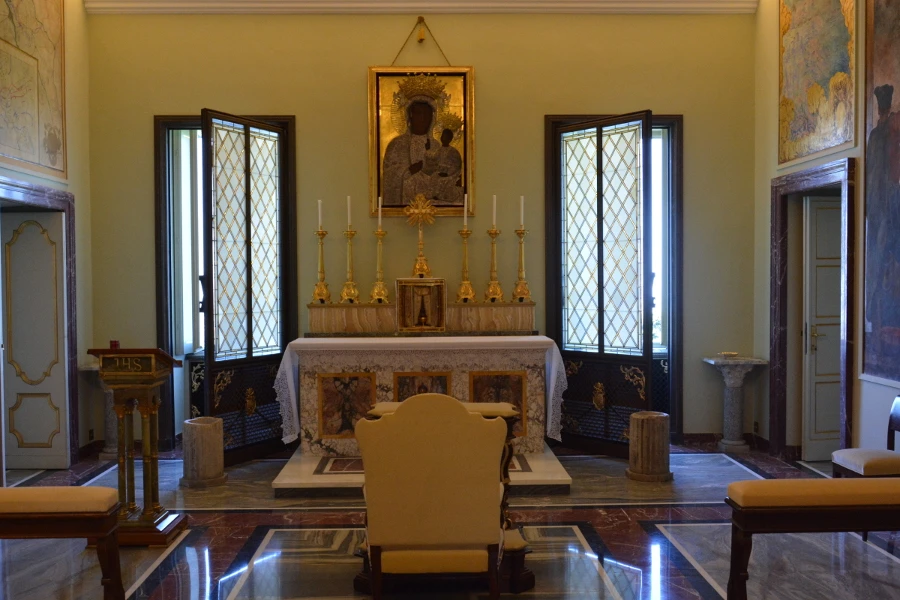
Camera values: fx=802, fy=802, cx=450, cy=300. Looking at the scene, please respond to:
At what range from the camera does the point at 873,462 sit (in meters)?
4.84

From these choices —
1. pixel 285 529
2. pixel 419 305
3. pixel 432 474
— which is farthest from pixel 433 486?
pixel 419 305

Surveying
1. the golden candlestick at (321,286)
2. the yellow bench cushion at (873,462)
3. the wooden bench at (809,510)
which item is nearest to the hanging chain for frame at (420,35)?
the golden candlestick at (321,286)

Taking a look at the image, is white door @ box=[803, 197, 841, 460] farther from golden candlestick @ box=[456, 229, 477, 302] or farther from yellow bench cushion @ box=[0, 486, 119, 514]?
yellow bench cushion @ box=[0, 486, 119, 514]

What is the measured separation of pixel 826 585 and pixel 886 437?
195 cm

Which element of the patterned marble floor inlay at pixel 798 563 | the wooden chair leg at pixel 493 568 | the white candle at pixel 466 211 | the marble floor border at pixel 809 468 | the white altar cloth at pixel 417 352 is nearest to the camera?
the wooden chair leg at pixel 493 568

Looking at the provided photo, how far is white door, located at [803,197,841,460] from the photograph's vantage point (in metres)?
7.08

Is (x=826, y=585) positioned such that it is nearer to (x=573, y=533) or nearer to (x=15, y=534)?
(x=573, y=533)

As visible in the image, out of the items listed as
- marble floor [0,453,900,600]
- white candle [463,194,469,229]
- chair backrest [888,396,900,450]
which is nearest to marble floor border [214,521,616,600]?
marble floor [0,453,900,600]

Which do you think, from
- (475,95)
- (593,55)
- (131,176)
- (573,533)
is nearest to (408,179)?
(475,95)

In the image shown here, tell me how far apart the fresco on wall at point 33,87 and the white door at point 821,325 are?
658 cm

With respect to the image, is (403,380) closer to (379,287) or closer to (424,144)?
(379,287)

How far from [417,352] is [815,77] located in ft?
13.1

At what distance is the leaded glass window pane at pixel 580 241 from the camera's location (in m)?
7.54

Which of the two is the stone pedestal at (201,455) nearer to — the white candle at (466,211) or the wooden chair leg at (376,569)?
the white candle at (466,211)
